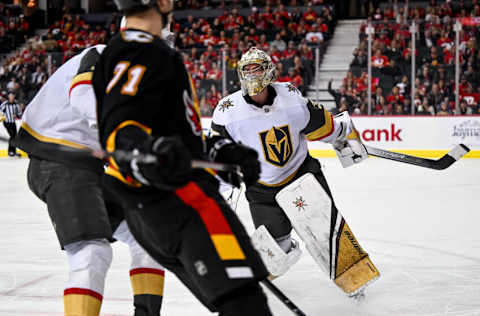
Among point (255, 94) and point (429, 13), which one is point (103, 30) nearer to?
point (429, 13)

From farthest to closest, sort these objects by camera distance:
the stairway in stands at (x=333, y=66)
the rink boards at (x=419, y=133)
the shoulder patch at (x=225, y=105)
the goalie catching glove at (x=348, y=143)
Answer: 1. the stairway in stands at (x=333, y=66)
2. the rink boards at (x=419, y=133)
3. the goalie catching glove at (x=348, y=143)
4. the shoulder patch at (x=225, y=105)

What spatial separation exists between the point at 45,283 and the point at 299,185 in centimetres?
140

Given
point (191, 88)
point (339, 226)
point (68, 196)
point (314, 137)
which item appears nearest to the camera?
point (191, 88)

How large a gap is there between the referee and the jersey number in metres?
9.77

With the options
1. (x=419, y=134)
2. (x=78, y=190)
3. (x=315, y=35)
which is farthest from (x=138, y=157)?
(x=315, y=35)

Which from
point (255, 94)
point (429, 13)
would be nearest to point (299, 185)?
point (255, 94)

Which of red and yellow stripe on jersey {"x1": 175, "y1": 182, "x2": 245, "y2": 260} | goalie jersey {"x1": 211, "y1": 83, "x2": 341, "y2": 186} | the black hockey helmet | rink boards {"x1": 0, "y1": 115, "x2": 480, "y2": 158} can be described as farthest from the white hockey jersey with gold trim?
rink boards {"x1": 0, "y1": 115, "x2": 480, "y2": 158}

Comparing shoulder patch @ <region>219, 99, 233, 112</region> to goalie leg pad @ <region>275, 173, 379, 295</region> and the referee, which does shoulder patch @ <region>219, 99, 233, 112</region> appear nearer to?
goalie leg pad @ <region>275, 173, 379, 295</region>

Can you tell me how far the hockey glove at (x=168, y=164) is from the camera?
144 cm

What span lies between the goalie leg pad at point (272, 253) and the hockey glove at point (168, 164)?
5.89ft

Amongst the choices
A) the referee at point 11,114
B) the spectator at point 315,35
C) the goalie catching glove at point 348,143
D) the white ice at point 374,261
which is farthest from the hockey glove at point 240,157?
the spectator at point 315,35

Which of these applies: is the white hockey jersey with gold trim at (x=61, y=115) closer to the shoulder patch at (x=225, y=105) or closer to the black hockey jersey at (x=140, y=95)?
the black hockey jersey at (x=140, y=95)

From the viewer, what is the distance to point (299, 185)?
3.19 metres

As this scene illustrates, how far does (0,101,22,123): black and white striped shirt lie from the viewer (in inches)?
434
